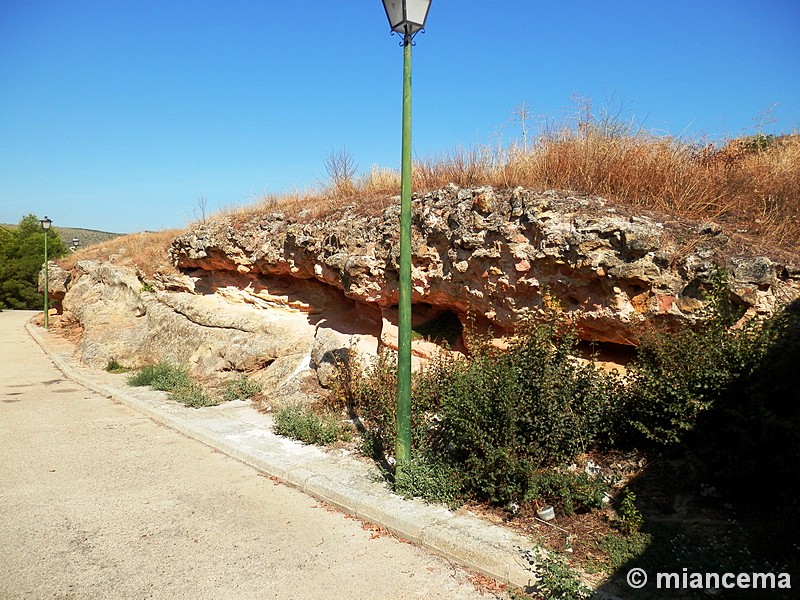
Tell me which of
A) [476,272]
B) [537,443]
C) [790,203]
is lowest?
[537,443]

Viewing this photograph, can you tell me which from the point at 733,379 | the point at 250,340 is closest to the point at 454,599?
the point at 733,379

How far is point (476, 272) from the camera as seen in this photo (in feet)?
23.6

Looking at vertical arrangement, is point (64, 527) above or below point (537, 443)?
below

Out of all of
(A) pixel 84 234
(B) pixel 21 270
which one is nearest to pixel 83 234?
(A) pixel 84 234

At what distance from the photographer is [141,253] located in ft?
59.0

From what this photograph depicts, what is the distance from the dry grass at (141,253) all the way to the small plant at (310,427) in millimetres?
7981

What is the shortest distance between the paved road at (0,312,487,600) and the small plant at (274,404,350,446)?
899mm

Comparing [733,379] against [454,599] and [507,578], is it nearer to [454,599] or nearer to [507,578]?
[507,578]

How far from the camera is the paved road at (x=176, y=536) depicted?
3951 mm

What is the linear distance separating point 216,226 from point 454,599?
10.8 meters

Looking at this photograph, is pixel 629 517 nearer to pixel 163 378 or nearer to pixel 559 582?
pixel 559 582

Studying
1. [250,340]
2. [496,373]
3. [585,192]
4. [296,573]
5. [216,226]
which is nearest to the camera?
[296,573]

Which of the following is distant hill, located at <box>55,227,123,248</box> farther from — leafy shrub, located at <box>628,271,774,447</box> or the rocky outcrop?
leafy shrub, located at <box>628,271,774,447</box>

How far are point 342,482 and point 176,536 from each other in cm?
163
